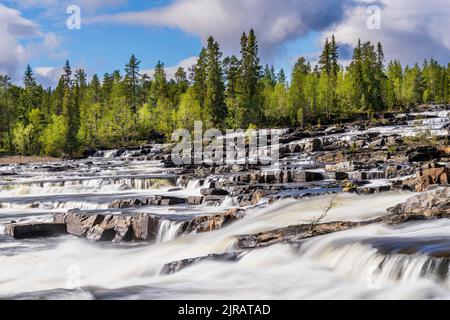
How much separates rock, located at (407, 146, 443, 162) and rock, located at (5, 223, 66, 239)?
25.4m

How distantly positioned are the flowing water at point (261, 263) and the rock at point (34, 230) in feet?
1.74

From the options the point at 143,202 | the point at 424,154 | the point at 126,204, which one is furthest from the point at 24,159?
the point at 424,154

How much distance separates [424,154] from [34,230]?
27.6m

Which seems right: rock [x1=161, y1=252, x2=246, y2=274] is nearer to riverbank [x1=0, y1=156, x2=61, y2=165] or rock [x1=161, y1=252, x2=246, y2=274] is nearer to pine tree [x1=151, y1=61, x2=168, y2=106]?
riverbank [x1=0, y1=156, x2=61, y2=165]

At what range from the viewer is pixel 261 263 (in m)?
13.2

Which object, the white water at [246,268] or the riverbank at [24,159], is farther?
the riverbank at [24,159]

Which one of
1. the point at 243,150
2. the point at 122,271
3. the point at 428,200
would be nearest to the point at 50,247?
the point at 122,271

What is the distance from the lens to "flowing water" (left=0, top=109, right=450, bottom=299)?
10.7 metres

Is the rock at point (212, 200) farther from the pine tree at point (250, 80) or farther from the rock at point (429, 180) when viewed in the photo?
the pine tree at point (250, 80)

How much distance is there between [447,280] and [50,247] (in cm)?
1403

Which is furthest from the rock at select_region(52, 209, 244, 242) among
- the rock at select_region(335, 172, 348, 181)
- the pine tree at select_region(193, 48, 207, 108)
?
the pine tree at select_region(193, 48, 207, 108)
